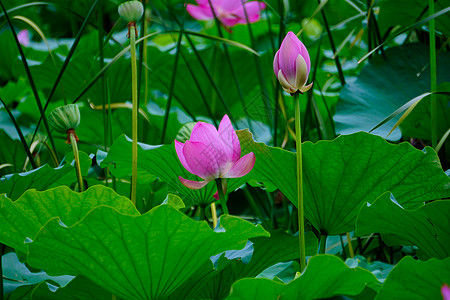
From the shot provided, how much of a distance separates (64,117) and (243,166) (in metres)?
0.26

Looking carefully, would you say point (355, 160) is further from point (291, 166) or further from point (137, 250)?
point (137, 250)

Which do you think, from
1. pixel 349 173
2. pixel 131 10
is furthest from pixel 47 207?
pixel 349 173

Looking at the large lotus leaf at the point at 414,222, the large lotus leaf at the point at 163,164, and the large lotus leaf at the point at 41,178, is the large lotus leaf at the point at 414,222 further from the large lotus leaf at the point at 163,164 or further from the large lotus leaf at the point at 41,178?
the large lotus leaf at the point at 41,178

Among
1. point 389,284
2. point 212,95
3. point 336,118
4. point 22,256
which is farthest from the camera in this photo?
point 212,95

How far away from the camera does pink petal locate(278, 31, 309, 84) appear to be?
525 millimetres

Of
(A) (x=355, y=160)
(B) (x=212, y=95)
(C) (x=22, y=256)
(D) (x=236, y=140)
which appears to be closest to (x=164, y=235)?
(D) (x=236, y=140)

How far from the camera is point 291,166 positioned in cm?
65

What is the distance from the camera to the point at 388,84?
103 centimetres

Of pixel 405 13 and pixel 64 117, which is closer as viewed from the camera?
pixel 64 117

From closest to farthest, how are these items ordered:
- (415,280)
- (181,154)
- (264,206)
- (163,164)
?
(415,280) → (181,154) → (163,164) → (264,206)

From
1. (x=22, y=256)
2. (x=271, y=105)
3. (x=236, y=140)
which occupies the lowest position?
(x=22, y=256)

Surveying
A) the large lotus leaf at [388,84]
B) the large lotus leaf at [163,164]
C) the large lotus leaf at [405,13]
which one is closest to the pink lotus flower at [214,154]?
the large lotus leaf at [163,164]

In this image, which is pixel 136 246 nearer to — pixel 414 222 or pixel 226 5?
pixel 414 222

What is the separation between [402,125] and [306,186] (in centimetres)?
34
